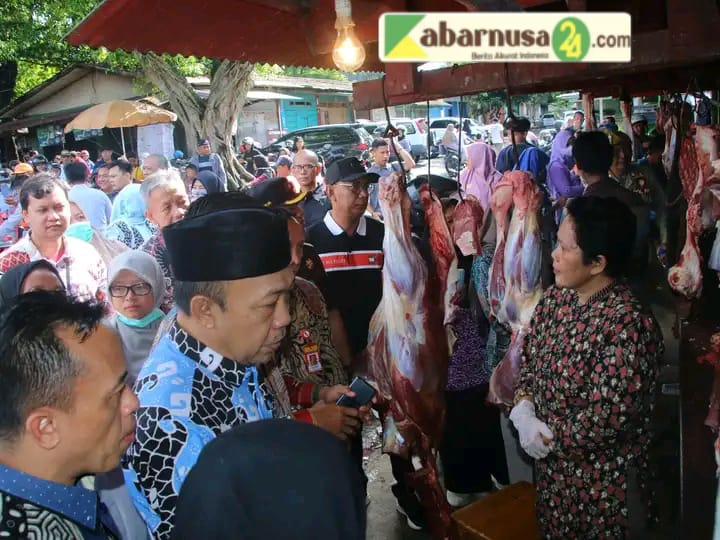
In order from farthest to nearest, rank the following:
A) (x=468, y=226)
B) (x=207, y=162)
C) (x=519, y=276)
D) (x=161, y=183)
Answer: (x=207, y=162)
(x=161, y=183)
(x=468, y=226)
(x=519, y=276)

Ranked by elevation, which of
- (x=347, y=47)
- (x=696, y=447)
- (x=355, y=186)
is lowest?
(x=696, y=447)

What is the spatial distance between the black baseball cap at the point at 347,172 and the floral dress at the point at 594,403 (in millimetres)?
1663

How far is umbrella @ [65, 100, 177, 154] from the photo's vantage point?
13.3m

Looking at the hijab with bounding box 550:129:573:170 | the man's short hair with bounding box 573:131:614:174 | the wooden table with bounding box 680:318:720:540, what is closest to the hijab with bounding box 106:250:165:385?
the wooden table with bounding box 680:318:720:540

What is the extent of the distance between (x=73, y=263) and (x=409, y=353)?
223 centimetres

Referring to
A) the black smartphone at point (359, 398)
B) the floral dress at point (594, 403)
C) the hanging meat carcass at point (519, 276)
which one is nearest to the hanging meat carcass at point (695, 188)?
the hanging meat carcass at point (519, 276)

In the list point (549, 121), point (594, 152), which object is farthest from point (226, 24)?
point (549, 121)

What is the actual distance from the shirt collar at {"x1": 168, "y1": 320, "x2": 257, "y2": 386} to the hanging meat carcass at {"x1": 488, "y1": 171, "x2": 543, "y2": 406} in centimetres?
157

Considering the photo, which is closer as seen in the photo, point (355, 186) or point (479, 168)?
point (355, 186)

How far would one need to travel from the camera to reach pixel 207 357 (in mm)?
1644

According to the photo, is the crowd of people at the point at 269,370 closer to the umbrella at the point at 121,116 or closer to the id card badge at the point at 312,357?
the id card badge at the point at 312,357

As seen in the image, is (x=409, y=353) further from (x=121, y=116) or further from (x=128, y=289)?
(x=121, y=116)

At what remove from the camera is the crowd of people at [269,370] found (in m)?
1.06

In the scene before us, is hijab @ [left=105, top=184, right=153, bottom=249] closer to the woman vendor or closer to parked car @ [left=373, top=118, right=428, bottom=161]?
the woman vendor
